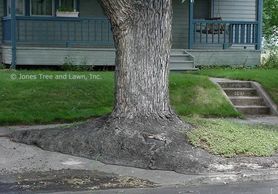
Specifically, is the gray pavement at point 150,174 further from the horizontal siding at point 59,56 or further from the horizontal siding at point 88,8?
the horizontal siding at point 88,8

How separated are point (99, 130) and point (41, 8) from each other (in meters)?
11.8

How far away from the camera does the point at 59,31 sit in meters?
19.0

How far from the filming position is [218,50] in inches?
782

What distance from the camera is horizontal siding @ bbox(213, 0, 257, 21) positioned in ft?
72.8

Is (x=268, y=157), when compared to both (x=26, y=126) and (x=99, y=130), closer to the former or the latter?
(x=99, y=130)

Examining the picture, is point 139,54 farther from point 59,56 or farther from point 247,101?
point 59,56

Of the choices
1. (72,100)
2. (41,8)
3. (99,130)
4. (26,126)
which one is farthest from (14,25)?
(99,130)

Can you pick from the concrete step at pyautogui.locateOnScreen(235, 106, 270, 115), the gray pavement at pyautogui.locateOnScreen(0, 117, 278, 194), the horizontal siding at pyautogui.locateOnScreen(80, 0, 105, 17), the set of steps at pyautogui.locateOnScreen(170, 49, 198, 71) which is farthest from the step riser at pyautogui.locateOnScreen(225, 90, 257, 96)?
the horizontal siding at pyautogui.locateOnScreen(80, 0, 105, 17)

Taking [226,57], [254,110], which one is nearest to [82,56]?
[226,57]

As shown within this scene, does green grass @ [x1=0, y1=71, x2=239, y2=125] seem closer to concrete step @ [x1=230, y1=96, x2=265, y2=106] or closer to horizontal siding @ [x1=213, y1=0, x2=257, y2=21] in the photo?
concrete step @ [x1=230, y1=96, x2=265, y2=106]

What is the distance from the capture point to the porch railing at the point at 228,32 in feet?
65.9

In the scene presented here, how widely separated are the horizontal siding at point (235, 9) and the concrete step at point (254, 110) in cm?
900

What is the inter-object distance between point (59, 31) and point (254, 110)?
790 cm

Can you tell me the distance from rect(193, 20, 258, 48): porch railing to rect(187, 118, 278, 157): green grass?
10146mm
